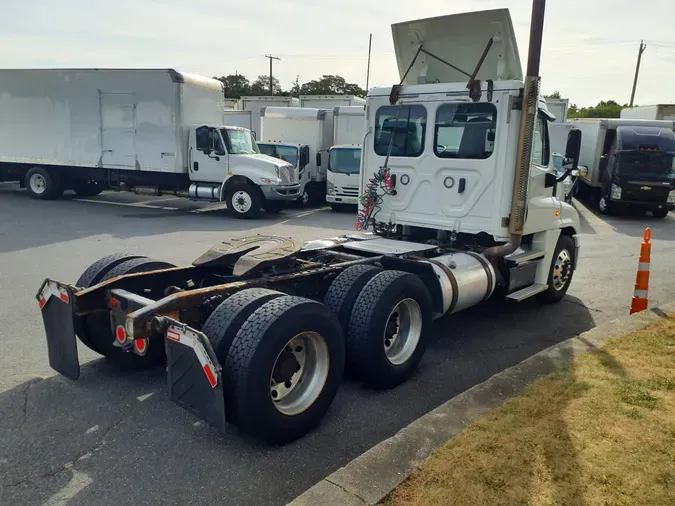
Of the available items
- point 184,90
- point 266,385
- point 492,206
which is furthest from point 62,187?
point 266,385

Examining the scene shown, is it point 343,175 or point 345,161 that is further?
point 345,161

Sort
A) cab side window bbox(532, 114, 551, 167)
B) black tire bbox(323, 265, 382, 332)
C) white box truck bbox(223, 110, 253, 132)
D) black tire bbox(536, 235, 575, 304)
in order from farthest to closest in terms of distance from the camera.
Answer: white box truck bbox(223, 110, 253, 132), black tire bbox(536, 235, 575, 304), cab side window bbox(532, 114, 551, 167), black tire bbox(323, 265, 382, 332)

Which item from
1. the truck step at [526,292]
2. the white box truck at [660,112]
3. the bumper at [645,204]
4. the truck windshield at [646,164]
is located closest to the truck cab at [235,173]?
the truck step at [526,292]

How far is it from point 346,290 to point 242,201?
1144 cm

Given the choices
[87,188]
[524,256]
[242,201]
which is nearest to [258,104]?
[87,188]

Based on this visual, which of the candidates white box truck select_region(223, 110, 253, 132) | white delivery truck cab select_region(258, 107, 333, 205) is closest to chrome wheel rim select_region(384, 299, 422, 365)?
white delivery truck cab select_region(258, 107, 333, 205)

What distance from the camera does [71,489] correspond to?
3.22 metres

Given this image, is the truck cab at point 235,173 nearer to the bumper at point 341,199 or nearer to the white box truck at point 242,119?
the bumper at point 341,199

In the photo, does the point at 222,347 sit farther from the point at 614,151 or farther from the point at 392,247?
the point at 614,151

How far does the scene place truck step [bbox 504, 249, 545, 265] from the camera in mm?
6536

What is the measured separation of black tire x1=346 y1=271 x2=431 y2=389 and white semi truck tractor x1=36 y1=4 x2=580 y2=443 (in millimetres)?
11

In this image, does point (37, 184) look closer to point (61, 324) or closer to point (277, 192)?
point (277, 192)

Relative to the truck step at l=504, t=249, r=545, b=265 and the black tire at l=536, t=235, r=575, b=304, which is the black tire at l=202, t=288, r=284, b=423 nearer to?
the truck step at l=504, t=249, r=545, b=265

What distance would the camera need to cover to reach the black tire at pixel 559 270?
724cm
